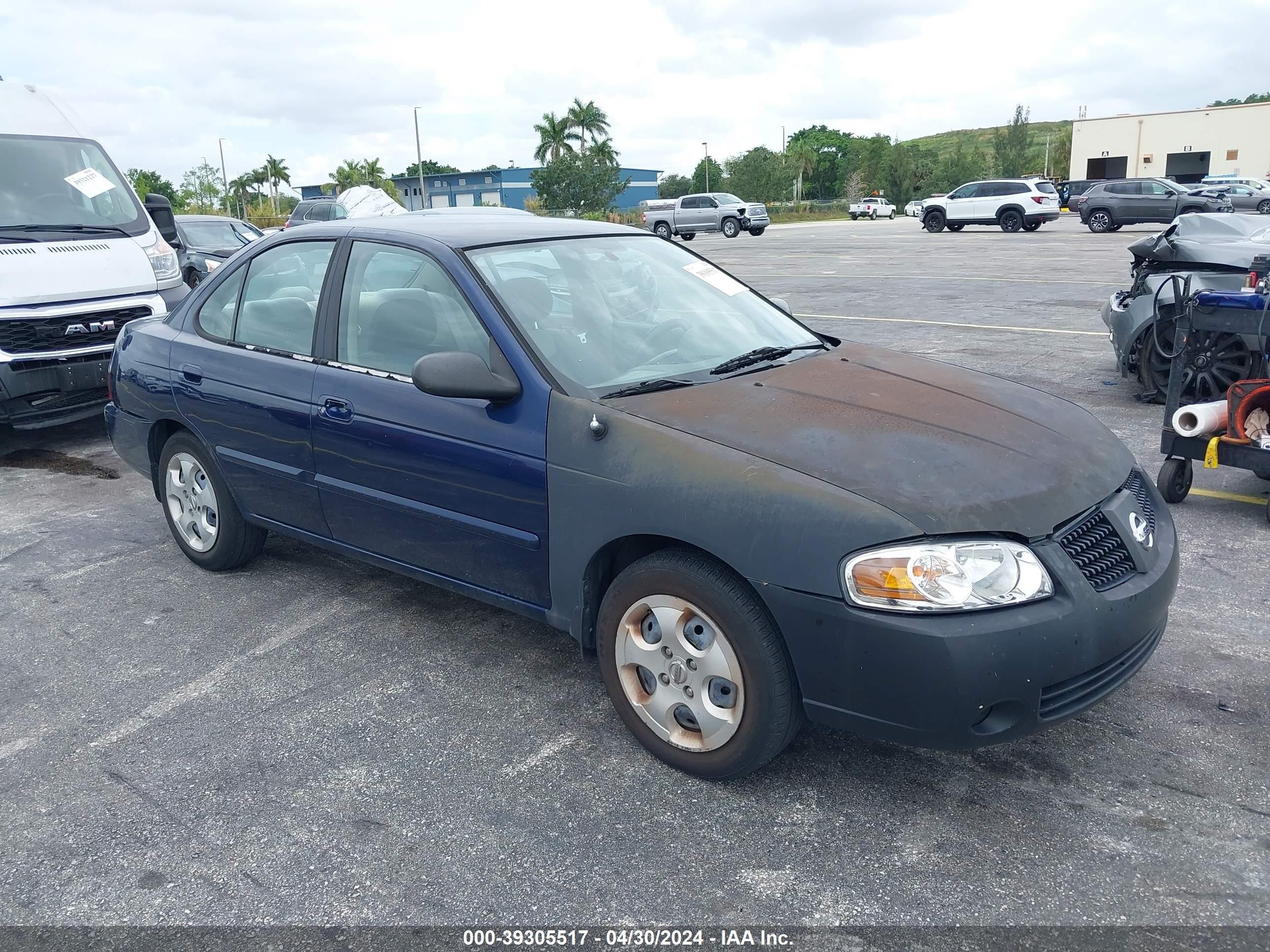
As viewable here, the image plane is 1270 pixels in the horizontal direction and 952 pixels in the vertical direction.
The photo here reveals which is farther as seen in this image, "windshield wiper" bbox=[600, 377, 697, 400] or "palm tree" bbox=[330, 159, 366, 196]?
"palm tree" bbox=[330, 159, 366, 196]

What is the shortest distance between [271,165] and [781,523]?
126 metres

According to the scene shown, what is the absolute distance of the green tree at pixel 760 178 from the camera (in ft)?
266

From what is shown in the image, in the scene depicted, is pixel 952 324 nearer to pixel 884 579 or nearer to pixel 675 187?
pixel 884 579

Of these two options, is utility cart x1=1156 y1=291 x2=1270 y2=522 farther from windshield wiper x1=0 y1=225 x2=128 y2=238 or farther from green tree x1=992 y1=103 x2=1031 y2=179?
green tree x1=992 y1=103 x2=1031 y2=179

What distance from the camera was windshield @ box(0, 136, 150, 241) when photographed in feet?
25.0

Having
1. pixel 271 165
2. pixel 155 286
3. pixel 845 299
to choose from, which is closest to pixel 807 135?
pixel 271 165

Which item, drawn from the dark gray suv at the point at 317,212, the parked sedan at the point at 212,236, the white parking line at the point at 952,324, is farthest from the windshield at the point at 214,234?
the white parking line at the point at 952,324

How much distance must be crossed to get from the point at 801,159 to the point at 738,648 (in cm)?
11130

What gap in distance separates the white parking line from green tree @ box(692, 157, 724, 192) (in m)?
79.7

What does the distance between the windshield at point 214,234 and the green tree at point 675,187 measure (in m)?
81.6

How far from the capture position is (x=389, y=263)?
3842 millimetres

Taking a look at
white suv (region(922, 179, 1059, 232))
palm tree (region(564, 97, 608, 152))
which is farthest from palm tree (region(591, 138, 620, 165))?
white suv (region(922, 179, 1059, 232))

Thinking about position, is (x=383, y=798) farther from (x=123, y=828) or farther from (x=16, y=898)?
(x=16, y=898)

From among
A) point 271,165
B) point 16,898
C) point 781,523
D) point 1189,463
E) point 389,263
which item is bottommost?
point 16,898
